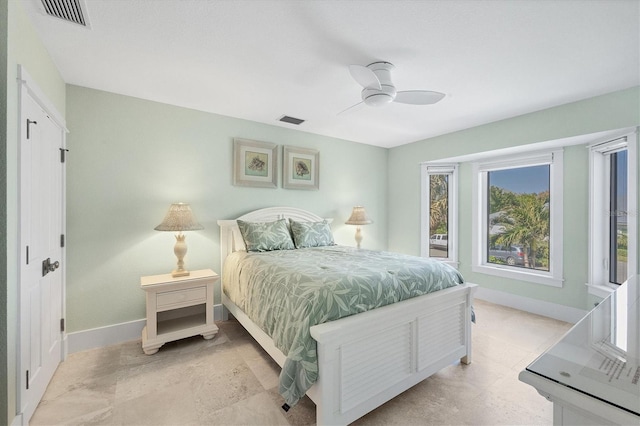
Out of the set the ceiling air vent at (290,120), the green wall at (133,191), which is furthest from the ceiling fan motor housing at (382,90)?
the green wall at (133,191)

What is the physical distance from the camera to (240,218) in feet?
11.3

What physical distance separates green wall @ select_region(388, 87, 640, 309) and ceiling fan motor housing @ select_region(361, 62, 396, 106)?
86.2 inches

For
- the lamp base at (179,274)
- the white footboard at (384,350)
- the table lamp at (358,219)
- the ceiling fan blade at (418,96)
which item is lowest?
the white footboard at (384,350)

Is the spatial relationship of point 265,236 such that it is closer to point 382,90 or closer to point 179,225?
point 179,225

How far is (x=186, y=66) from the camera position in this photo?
7.54 ft

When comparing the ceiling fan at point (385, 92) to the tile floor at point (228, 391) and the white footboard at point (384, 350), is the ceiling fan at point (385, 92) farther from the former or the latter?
the tile floor at point (228, 391)

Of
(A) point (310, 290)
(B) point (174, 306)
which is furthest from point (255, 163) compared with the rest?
(A) point (310, 290)

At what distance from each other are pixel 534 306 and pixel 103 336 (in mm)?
5010

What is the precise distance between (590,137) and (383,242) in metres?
3.12

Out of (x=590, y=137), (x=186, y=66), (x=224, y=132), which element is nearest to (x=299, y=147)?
(x=224, y=132)

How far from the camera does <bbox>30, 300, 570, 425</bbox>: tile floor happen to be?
1759 mm

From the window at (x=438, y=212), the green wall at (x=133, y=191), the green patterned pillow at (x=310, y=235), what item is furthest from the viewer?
the window at (x=438, y=212)

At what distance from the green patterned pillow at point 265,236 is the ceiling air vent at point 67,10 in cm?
212

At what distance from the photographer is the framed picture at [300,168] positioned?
392cm
